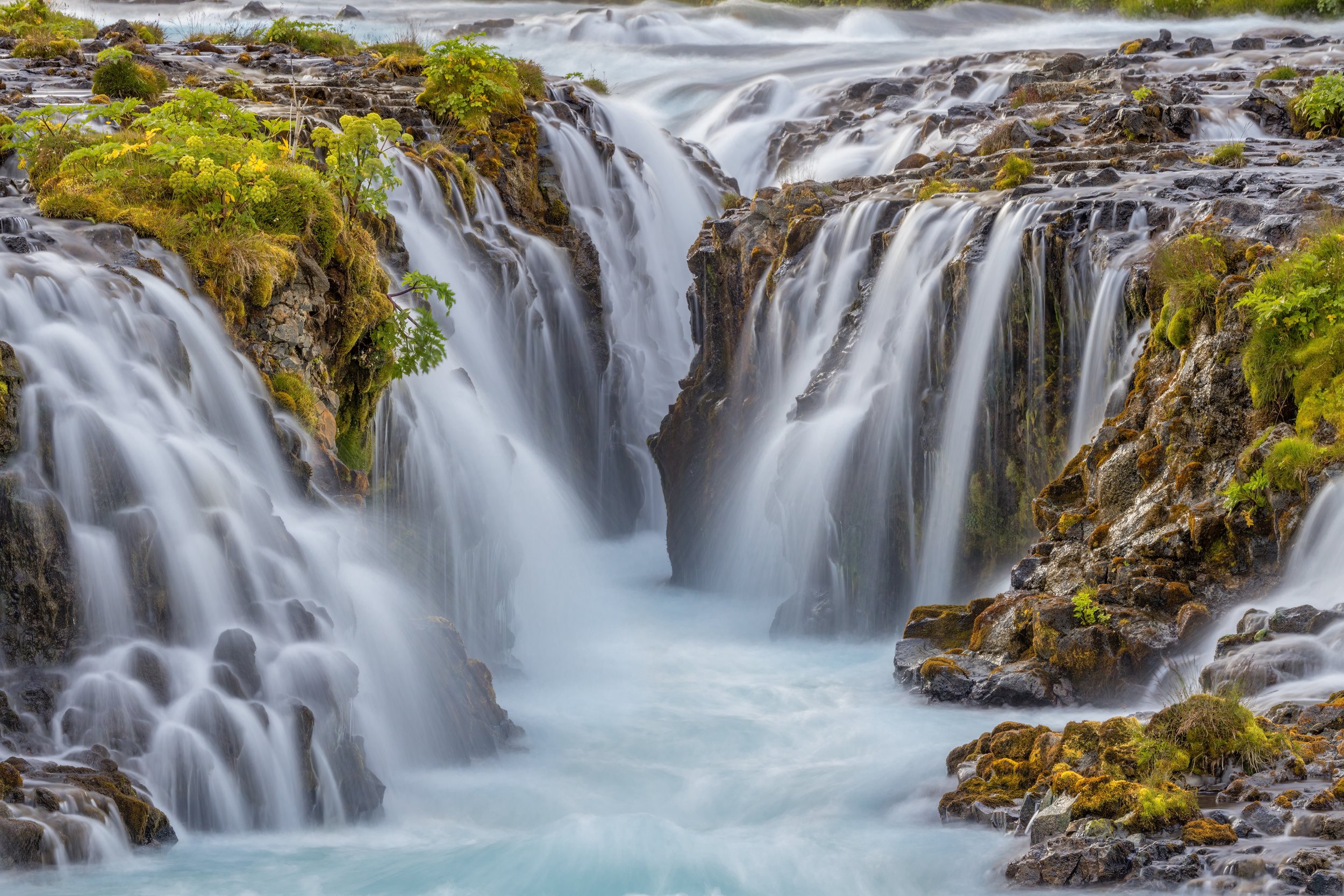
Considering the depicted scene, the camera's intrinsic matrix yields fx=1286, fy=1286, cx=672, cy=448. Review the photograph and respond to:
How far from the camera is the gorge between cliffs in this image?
7055 millimetres

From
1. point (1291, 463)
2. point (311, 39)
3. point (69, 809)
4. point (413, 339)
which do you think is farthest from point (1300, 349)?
point (311, 39)

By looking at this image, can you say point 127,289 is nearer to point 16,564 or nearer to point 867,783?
point 16,564

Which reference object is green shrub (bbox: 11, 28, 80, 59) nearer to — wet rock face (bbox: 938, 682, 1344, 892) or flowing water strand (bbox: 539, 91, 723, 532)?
flowing water strand (bbox: 539, 91, 723, 532)

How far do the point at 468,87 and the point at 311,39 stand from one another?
7180 mm

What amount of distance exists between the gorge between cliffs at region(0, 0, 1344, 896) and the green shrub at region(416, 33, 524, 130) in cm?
7

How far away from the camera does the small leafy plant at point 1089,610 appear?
9.27 m

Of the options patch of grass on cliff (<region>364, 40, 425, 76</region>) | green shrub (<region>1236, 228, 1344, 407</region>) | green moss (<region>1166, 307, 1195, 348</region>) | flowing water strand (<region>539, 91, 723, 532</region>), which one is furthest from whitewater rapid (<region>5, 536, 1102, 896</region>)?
patch of grass on cliff (<region>364, 40, 425, 76</region>)

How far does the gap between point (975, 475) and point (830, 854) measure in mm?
5990

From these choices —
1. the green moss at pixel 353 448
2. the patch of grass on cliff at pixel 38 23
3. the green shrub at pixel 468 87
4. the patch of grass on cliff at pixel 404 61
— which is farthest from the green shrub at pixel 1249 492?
the patch of grass on cliff at pixel 38 23

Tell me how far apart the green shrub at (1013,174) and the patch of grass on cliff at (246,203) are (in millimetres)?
6780

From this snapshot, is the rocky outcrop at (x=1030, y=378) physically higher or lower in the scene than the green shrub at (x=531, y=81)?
lower

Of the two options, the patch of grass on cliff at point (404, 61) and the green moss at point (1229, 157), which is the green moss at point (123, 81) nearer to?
the patch of grass on cliff at point (404, 61)

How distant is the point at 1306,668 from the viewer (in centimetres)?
767

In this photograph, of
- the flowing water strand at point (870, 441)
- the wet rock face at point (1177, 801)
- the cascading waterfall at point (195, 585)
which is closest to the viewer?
the wet rock face at point (1177, 801)
